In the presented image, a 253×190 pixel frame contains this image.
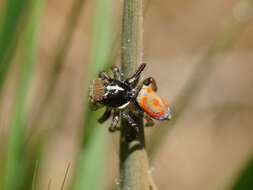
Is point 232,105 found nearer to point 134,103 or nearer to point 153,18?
point 153,18

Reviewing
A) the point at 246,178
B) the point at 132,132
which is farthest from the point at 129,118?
the point at 246,178

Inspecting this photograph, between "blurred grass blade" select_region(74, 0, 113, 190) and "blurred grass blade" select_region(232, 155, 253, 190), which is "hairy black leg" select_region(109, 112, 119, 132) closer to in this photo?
"blurred grass blade" select_region(74, 0, 113, 190)

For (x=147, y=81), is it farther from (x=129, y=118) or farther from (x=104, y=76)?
(x=129, y=118)

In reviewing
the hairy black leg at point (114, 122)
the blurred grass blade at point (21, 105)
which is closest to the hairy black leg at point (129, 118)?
the hairy black leg at point (114, 122)

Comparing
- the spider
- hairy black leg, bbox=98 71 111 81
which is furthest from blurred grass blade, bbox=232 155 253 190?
hairy black leg, bbox=98 71 111 81

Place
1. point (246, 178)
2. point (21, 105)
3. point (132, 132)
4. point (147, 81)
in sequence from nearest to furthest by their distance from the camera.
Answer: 1. point (246, 178)
2. point (132, 132)
3. point (21, 105)
4. point (147, 81)

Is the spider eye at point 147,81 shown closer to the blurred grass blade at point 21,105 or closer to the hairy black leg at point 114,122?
the hairy black leg at point 114,122
